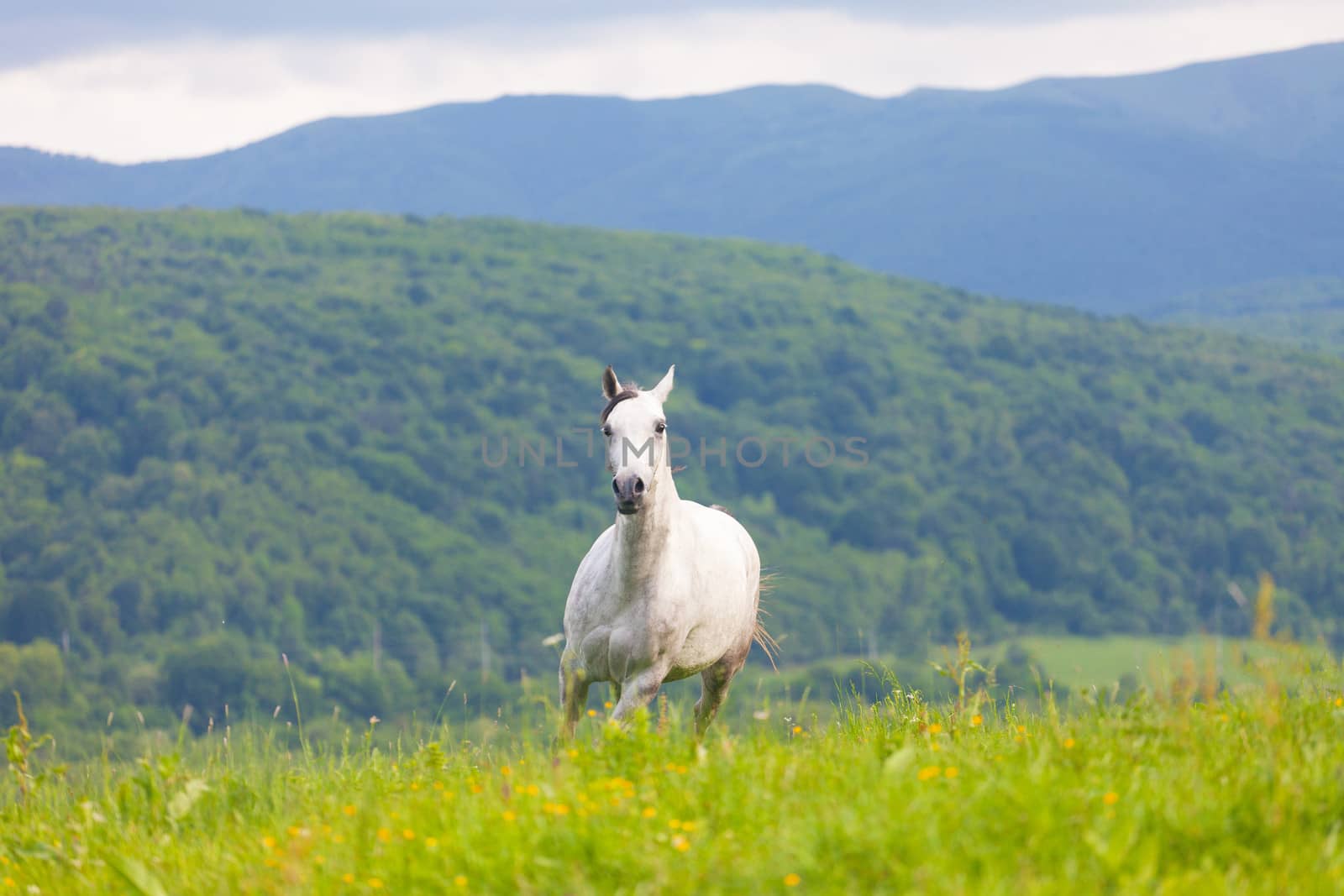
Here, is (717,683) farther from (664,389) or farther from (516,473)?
(516,473)

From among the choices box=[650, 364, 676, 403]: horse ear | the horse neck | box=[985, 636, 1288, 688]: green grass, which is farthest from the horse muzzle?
box=[985, 636, 1288, 688]: green grass

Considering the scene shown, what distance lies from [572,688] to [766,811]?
3.36 meters

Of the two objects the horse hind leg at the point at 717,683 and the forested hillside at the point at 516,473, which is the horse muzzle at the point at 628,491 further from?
the forested hillside at the point at 516,473

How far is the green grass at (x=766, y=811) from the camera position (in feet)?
16.7

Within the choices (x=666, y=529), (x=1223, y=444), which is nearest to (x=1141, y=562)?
(x=1223, y=444)

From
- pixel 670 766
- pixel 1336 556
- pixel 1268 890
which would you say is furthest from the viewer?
pixel 1336 556

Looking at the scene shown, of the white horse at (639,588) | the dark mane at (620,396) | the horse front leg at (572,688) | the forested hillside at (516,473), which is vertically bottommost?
the forested hillside at (516,473)

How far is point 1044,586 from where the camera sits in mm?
139125

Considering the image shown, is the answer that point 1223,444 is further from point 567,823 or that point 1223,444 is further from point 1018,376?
point 567,823

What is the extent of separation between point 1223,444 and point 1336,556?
28618mm

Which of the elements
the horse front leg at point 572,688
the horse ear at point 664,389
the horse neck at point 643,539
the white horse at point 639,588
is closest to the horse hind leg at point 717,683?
the white horse at point 639,588

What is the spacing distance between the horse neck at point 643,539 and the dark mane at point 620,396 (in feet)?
1.51

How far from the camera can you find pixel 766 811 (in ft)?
18.4

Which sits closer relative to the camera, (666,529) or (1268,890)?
(1268,890)
